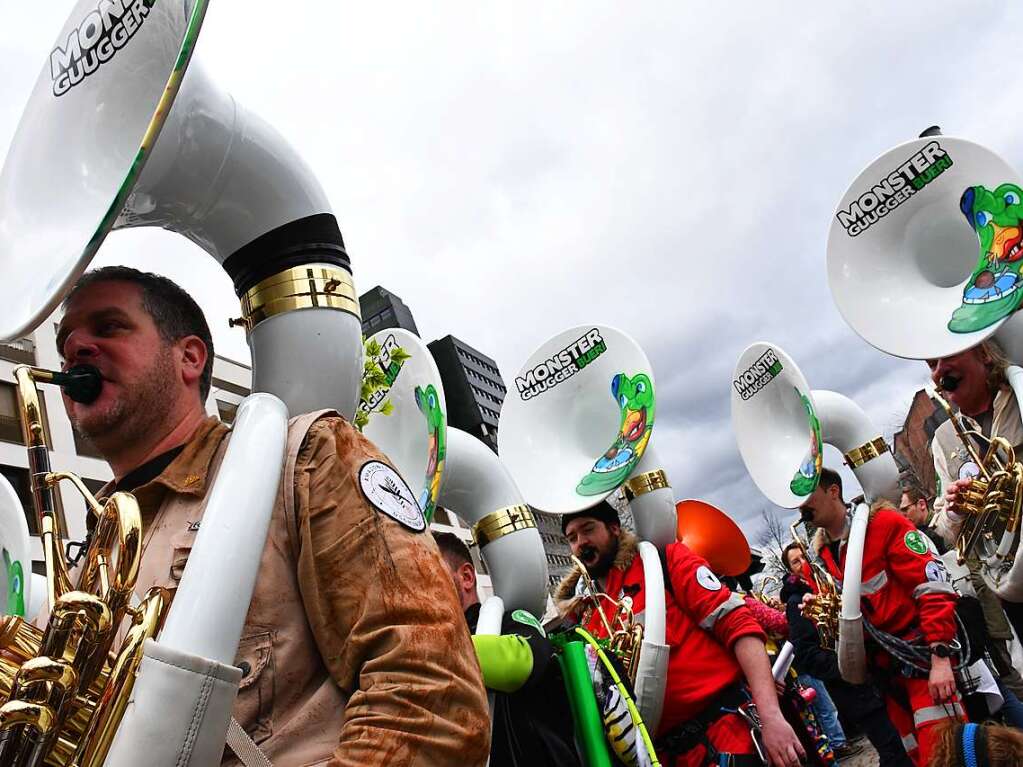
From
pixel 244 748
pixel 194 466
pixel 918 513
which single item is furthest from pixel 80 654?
pixel 918 513

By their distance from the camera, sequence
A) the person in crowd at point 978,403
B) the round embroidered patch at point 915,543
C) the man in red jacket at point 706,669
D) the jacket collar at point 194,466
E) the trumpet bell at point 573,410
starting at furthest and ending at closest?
the trumpet bell at point 573,410 < the round embroidered patch at point 915,543 < the person in crowd at point 978,403 < the man in red jacket at point 706,669 < the jacket collar at point 194,466

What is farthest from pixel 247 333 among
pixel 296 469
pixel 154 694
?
pixel 154 694

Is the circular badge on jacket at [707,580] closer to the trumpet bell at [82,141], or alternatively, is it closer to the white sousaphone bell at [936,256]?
the white sousaphone bell at [936,256]

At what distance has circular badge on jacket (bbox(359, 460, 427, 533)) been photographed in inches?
55.0

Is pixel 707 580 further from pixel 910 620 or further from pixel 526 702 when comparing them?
pixel 526 702

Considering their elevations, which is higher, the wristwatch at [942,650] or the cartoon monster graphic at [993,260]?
the cartoon monster graphic at [993,260]

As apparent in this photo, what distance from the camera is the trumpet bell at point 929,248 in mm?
3682

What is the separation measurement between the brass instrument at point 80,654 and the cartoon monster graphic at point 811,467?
4262 mm

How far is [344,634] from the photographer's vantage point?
133 centimetres

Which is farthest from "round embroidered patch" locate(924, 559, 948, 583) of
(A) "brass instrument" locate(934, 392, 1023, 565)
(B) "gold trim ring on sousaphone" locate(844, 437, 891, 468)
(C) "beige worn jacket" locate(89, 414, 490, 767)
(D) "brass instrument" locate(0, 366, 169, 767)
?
(D) "brass instrument" locate(0, 366, 169, 767)

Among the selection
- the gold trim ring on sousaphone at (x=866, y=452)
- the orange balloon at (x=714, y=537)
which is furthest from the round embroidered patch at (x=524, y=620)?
the orange balloon at (x=714, y=537)

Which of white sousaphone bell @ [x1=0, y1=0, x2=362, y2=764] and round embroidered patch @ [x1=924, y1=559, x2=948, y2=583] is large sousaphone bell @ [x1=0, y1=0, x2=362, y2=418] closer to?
white sousaphone bell @ [x1=0, y1=0, x2=362, y2=764]

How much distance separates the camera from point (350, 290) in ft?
6.02

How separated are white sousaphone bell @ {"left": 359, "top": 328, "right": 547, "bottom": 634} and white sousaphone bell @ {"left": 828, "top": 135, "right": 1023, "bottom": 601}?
1.88 metres
